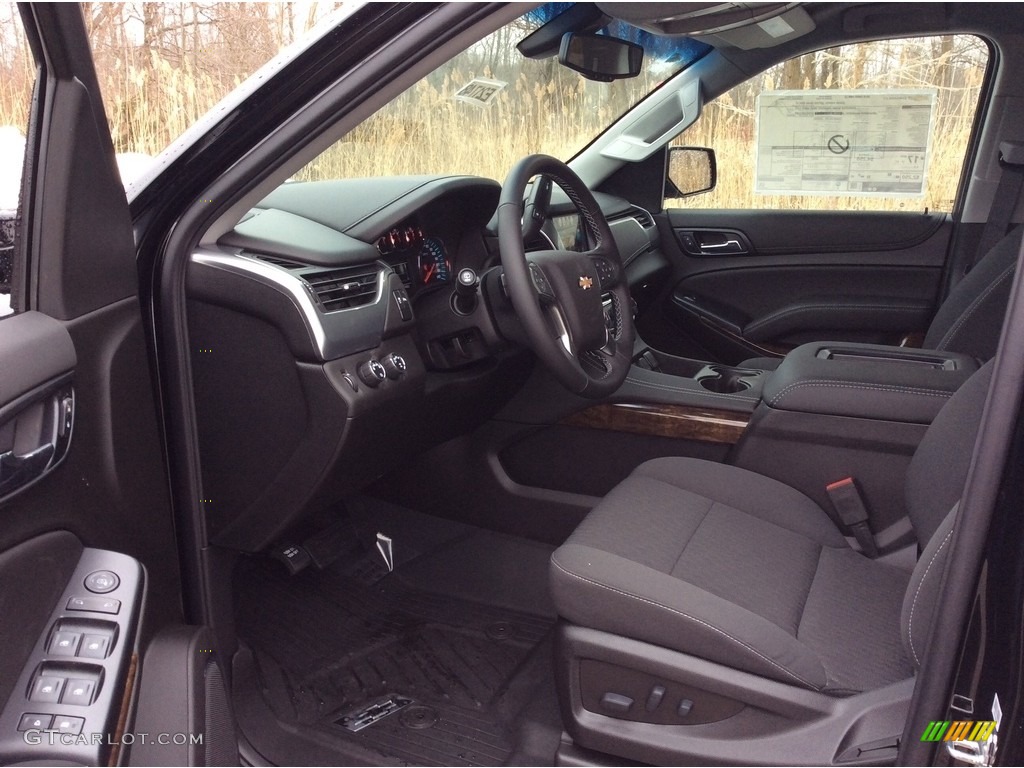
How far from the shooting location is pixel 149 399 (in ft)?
4.46

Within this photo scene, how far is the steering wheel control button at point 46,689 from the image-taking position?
1.05 m

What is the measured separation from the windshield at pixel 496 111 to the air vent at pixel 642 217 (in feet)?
0.98

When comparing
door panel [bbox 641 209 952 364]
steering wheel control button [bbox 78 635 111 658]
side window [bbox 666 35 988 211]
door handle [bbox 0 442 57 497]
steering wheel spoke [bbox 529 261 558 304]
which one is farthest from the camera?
door panel [bbox 641 209 952 364]

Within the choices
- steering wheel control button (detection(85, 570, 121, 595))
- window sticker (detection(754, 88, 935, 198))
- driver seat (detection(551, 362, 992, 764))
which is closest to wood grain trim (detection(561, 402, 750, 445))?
driver seat (detection(551, 362, 992, 764))

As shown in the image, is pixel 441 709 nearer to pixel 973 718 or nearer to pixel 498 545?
pixel 498 545

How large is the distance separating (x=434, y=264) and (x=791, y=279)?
1.58 meters

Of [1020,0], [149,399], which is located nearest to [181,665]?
[149,399]

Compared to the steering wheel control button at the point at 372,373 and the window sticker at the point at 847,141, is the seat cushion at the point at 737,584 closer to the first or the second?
the steering wheel control button at the point at 372,373

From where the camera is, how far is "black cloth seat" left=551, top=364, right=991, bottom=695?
52.0 inches

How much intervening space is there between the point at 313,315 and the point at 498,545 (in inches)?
39.3

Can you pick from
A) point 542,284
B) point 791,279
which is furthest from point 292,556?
point 791,279

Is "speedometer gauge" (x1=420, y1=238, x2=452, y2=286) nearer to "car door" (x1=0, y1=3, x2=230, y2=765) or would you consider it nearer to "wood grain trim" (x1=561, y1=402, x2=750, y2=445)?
"wood grain trim" (x1=561, y1=402, x2=750, y2=445)

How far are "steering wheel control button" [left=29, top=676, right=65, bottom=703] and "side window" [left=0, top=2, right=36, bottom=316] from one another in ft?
1.45

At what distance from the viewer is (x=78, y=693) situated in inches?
42.3
